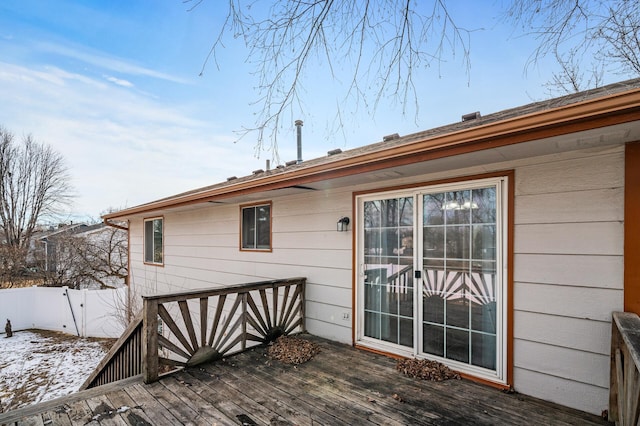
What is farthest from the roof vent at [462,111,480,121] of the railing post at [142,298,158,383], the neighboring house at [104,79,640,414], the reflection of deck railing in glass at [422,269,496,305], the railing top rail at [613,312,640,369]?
the railing post at [142,298,158,383]

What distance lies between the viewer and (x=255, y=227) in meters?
5.48

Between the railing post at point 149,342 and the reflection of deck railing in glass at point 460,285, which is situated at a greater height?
the reflection of deck railing in glass at point 460,285

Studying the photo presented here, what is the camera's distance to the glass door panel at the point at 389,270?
11.5 ft

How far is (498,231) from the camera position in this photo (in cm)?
288

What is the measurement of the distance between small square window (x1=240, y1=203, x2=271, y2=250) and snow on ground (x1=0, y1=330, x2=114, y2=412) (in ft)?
15.0

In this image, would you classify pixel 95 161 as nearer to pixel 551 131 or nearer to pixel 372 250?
pixel 372 250

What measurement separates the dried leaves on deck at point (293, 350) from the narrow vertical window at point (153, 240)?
5343mm

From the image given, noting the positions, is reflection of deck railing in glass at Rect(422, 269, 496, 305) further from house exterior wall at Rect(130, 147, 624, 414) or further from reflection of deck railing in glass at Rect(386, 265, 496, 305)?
house exterior wall at Rect(130, 147, 624, 414)

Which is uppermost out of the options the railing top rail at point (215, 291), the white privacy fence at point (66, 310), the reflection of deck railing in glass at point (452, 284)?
the reflection of deck railing in glass at point (452, 284)

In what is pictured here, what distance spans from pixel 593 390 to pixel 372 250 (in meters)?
2.23

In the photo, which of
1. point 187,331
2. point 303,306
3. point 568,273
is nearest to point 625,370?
point 568,273

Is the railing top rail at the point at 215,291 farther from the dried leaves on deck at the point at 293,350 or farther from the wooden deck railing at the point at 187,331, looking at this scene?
the dried leaves on deck at the point at 293,350

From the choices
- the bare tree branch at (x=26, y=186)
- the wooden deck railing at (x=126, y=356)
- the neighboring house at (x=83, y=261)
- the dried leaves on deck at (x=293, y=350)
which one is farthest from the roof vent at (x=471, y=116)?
the bare tree branch at (x=26, y=186)

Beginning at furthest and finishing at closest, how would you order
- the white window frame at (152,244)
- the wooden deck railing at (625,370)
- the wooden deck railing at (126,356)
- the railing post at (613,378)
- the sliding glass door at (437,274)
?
the white window frame at (152,244), the wooden deck railing at (126,356), the sliding glass door at (437,274), the railing post at (613,378), the wooden deck railing at (625,370)
